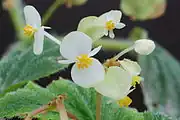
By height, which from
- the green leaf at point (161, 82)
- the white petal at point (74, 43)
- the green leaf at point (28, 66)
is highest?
the white petal at point (74, 43)

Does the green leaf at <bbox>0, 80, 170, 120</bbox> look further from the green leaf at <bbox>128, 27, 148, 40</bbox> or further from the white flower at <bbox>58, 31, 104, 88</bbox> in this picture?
the green leaf at <bbox>128, 27, 148, 40</bbox>

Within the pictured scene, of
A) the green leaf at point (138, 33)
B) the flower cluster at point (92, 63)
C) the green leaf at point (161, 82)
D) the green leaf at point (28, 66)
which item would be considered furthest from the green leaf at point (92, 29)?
the green leaf at point (138, 33)

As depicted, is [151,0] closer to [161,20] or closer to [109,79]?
[109,79]

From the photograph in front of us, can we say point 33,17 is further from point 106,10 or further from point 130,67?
point 106,10

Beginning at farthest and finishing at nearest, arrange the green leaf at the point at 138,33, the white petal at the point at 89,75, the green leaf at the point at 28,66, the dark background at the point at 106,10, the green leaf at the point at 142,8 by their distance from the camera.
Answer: the dark background at the point at 106,10
the green leaf at the point at 138,33
the green leaf at the point at 142,8
the green leaf at the point at 28,66
the white petal at the point at 89,75

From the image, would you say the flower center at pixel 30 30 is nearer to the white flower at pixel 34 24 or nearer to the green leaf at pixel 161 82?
the white flower at pixel 34 24

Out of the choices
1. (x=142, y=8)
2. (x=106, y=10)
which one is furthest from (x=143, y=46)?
(x=106, y=10)

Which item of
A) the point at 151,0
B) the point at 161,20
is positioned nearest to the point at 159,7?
the point at 151,0

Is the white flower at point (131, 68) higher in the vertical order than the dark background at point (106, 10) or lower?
higher
